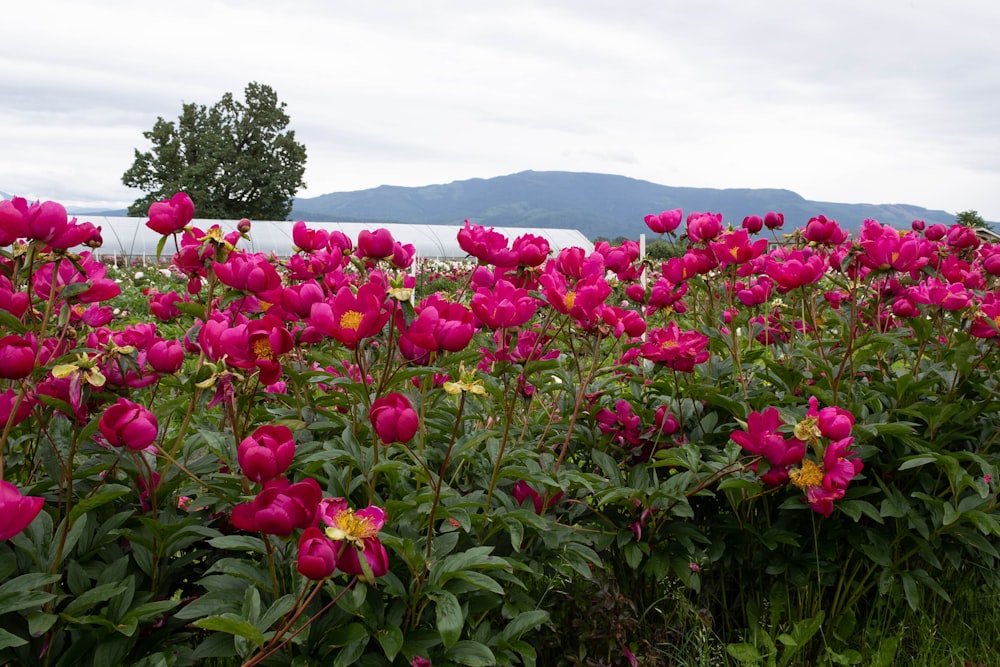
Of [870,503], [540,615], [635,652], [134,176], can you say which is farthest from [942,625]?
[134,176]

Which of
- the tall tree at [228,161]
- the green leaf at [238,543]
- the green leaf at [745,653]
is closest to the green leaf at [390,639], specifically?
the green leaf at [238,543]

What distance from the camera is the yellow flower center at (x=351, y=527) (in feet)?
3.19

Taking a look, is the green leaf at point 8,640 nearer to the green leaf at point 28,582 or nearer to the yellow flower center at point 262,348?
the green leaf at point 28,582

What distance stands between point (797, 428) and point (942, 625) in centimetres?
115

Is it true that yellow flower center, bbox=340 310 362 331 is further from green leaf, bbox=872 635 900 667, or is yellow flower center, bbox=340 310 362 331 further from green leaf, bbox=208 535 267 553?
green leaf, bbox=872 635 900 667

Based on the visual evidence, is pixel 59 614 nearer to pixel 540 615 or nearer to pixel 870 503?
pixel 540 615

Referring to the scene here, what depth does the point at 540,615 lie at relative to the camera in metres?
1.46

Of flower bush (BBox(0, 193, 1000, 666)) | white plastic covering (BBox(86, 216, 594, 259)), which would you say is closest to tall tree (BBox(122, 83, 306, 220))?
white plastic covering (BBox(86, 216, 594, 259))

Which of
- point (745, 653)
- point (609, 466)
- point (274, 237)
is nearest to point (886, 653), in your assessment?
point (745, 653)

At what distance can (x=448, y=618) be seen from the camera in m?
1.24

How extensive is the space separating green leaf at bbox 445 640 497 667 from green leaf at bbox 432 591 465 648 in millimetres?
73

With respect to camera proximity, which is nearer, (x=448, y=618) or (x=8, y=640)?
(x=8, y=640)

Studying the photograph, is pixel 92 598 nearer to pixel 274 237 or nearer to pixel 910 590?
pixel 910 590

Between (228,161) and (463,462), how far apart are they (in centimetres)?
3623
